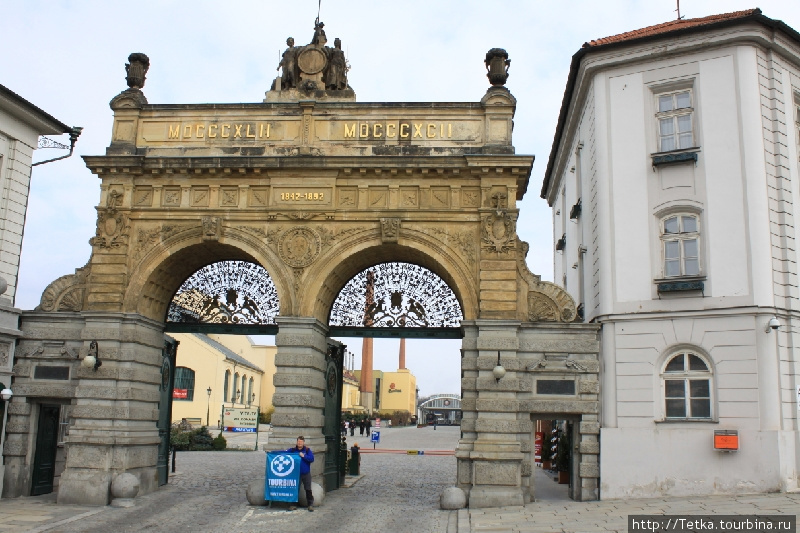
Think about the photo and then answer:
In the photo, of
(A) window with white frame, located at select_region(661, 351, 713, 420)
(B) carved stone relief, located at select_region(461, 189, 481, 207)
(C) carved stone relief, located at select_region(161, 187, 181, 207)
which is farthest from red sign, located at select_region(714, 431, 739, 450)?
(C) carved stone relief, located at select_region(161, 187, 181, 207)

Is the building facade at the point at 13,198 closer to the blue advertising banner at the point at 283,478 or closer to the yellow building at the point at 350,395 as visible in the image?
the blue advertising banner at the point at 283,478

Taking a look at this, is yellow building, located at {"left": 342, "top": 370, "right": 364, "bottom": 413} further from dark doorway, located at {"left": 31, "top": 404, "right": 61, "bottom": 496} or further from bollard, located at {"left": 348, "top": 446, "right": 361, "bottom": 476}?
dark doorway, located at {"left": 31, "top": 404, "right": 61, "bottom": 496}

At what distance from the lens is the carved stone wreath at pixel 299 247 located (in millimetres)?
15844

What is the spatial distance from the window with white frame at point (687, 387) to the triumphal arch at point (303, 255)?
4.67 ft

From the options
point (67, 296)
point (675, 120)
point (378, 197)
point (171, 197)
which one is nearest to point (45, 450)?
point (67, 296)

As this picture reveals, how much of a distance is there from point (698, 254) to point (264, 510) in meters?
9.71

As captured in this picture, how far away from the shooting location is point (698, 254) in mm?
14703

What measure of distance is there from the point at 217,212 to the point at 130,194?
1.96 metres

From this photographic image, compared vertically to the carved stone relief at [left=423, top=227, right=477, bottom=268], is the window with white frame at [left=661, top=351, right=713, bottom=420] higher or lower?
lower

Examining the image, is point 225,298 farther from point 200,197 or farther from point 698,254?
point 698,254

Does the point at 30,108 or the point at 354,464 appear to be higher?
the point at 30,108

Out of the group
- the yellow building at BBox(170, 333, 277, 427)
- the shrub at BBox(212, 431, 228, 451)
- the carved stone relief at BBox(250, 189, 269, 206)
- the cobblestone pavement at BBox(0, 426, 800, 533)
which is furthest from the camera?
the yellow building at BBox(170, 333, 277, 427)

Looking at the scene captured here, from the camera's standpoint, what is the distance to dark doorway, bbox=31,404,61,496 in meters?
16.0

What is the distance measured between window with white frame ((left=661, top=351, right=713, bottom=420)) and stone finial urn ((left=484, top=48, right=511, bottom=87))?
6.81m
